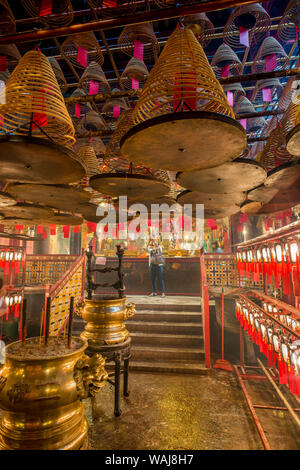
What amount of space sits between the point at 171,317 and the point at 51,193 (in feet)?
17.2

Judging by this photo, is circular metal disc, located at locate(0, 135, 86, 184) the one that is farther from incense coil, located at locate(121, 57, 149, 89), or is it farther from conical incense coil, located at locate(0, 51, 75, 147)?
incense coil, located at locate(121, 57, 149, 89)

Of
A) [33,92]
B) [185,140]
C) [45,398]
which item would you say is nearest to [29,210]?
[33,92]

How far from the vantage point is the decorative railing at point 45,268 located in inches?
465

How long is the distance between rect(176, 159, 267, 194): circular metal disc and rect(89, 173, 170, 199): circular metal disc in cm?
Result: 31

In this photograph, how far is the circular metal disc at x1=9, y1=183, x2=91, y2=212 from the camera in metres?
3.22

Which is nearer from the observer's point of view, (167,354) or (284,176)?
(284,176)

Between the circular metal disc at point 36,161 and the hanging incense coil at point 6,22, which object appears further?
the hanging incense coil at point 6,22

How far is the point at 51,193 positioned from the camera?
352 centimetres

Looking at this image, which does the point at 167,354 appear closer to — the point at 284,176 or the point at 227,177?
the point at 227,177

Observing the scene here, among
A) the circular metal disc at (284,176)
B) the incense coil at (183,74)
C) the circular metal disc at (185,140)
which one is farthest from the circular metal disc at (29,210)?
the circular metal disc at (284,176)

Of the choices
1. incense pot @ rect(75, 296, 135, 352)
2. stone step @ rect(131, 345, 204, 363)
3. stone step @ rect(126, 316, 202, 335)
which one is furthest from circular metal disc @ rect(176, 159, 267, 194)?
stone step @ rect(126, 316, 202, 335)

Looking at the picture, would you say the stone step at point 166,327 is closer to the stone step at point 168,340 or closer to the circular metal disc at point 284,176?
the stone step at point 168,340

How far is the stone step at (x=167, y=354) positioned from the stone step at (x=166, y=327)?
25.3 inches

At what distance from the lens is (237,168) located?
2549 mm
